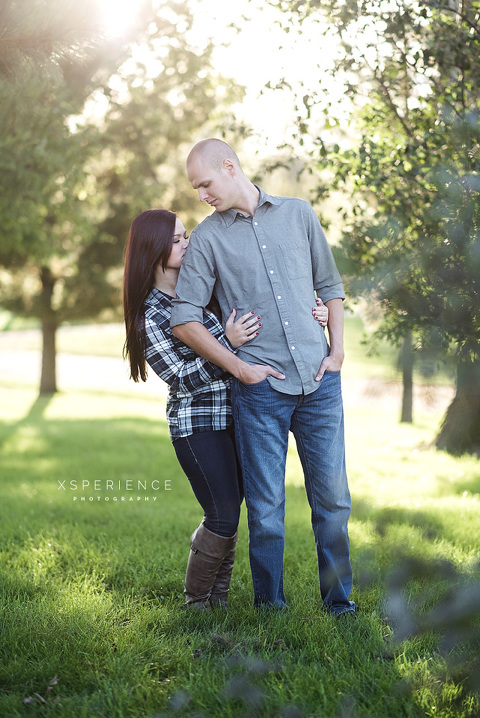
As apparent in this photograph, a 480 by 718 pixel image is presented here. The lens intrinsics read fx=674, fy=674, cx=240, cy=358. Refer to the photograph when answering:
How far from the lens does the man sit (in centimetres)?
294

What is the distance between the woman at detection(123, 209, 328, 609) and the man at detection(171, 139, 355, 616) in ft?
0.30

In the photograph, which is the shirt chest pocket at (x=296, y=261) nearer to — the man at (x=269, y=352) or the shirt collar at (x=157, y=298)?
the man at (x=269, y=352)

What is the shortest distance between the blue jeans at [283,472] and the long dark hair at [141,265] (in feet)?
1.70

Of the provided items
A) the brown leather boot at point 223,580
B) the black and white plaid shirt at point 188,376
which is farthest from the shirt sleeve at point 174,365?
the brown leather boot at point 223,580

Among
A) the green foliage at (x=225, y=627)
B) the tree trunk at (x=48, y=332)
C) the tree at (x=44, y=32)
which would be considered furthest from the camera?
the tree trunk at (x=48, y=332)

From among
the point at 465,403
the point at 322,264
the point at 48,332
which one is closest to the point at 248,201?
the point at 322,264

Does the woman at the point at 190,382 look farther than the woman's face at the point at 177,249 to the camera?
No

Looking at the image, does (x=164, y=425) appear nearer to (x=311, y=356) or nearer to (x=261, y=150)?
(x=261, y=150)

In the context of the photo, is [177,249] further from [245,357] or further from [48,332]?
[48,332]

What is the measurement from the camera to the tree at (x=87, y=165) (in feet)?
23.1

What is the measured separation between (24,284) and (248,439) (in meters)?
14.5

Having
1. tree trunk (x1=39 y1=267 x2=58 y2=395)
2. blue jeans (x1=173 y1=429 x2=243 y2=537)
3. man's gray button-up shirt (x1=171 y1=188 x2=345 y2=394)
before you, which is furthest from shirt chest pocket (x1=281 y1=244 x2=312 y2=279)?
tree trunk (x1=39 y1=267 x2=58 y2=395)

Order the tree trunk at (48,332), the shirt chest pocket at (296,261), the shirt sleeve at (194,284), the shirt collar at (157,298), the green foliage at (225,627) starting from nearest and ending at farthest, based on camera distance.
Result: the green foliage at (225,627), the shirt sleeve at (194,284), the shirt chest pocket at (296,261), the shirt collar at (157,298), the tree trunk at (48,332)

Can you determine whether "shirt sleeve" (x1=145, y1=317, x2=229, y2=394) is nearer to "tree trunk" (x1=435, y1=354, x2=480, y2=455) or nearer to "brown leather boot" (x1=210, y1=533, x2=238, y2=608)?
"brown leather boot" (x1=210, y1=533, x2=238, y2=608)
